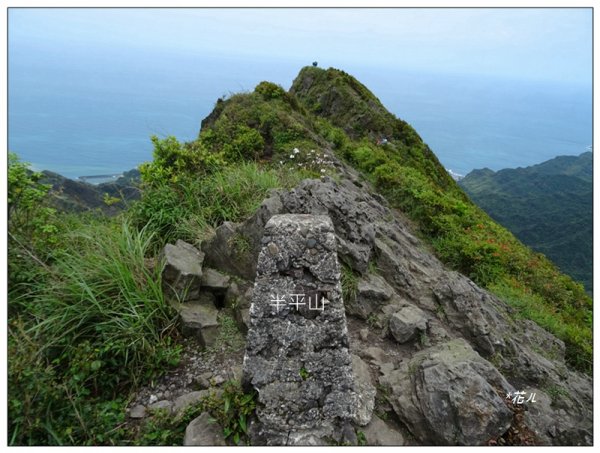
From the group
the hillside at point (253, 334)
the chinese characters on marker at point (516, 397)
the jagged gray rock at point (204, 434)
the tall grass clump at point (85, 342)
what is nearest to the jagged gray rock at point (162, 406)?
the hillside at point (253, 334)

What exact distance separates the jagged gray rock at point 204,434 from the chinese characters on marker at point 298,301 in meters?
1.24

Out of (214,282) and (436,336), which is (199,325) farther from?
(436,336)

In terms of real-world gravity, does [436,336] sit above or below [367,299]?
below

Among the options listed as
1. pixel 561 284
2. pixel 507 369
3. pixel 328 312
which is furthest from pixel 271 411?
pixel 561 284

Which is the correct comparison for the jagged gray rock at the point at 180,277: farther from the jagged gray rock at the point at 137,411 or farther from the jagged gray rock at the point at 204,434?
the jagged gray rock at the point at 204,434

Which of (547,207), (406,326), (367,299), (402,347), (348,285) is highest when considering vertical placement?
(547,207)

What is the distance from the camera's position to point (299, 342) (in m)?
3.13

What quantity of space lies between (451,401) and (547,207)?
50.9m

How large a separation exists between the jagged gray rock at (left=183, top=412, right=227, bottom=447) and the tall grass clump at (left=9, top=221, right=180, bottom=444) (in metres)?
0.77

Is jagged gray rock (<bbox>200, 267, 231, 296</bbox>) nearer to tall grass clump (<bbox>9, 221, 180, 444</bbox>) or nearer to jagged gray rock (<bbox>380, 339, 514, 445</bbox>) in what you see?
tall grass clump (<bbox>9, 221, 180, 444</bbox>)

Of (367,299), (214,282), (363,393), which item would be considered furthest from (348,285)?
(214,282)

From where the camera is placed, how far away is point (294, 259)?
10.1 feet

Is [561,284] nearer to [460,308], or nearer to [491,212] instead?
[460,308]

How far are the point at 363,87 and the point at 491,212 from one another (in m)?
27.6
